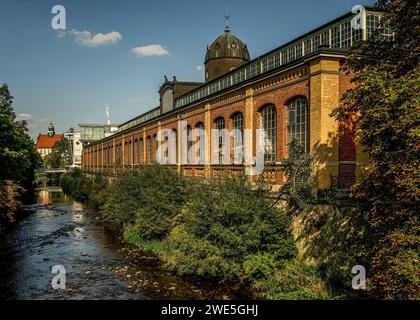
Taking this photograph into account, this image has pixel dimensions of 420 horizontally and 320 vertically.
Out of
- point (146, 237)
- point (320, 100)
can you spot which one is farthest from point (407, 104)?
point (146, 237)

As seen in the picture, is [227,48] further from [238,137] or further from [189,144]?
[238,137]

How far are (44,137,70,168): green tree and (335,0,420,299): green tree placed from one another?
338ft

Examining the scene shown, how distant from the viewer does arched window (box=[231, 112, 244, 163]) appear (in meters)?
18.9

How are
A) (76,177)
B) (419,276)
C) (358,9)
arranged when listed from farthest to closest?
(76,177) → (358,9) → (419,276)

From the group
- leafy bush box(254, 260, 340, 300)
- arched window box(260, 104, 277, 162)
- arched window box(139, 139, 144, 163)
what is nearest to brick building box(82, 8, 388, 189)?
arched window box(260, 104, 277, 162)

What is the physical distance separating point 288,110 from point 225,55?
2071 cm

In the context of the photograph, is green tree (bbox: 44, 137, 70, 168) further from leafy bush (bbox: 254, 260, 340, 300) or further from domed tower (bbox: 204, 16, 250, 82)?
leafy bush (bbox: 254, 260, 340, 300)

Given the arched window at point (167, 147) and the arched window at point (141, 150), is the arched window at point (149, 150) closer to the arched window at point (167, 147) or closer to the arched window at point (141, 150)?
the arched window at point (141, 150)

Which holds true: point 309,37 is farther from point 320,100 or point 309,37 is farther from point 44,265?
point 44,265

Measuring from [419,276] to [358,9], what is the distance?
1148 cm

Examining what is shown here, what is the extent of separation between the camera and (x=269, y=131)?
16.9m

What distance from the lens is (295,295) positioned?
1138cm

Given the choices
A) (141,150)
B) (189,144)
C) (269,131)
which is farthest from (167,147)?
(269,131)
